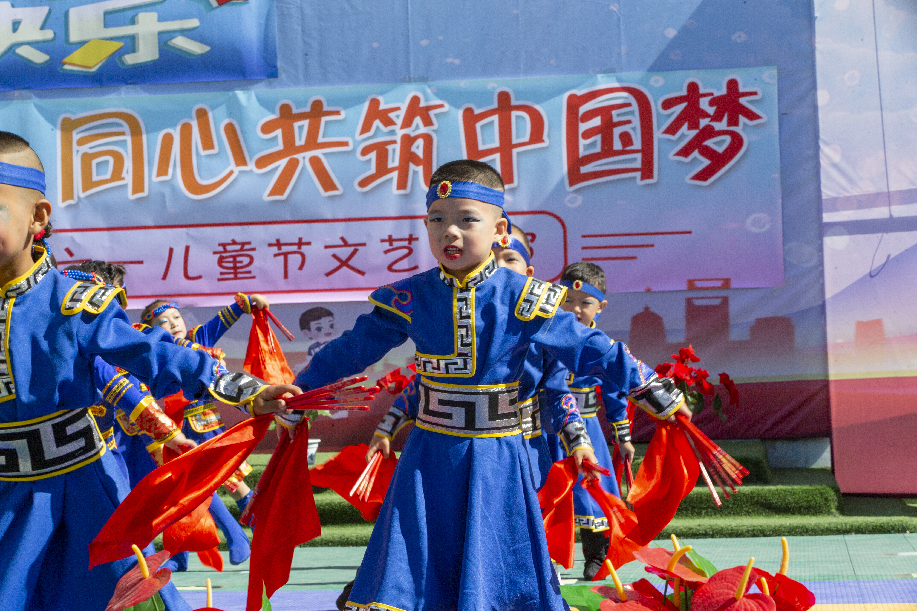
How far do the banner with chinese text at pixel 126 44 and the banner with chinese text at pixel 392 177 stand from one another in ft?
0.51

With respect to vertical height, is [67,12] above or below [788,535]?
above

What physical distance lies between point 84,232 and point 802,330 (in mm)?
4426

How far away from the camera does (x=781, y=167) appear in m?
5.25

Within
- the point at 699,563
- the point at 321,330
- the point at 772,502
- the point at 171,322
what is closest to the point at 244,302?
the point at 171,322

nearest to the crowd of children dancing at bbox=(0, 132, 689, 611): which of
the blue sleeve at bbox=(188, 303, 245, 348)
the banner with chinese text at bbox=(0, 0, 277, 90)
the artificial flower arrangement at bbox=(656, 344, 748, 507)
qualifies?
the artificial flower arrangement at bbox=(656, 344, 748, 507)

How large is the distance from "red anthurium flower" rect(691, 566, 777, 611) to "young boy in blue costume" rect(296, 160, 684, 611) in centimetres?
70

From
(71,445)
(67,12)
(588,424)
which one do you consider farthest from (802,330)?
(67,12)

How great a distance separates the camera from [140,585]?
1.70 metres

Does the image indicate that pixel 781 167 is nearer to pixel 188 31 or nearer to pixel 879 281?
pixel 879 281

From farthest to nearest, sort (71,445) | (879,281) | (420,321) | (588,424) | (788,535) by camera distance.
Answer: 1. (879,281)
2. (788,535)
3. (588,424)
4. (420,321)
5. (71,445)

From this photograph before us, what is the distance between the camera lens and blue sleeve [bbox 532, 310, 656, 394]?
238 cm

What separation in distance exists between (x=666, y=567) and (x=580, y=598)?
78cm

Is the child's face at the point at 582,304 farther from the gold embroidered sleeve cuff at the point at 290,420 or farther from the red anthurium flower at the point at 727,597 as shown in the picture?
the red anthurium flower at the point at 727,597

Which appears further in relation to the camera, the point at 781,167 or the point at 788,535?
the point at 781,167
